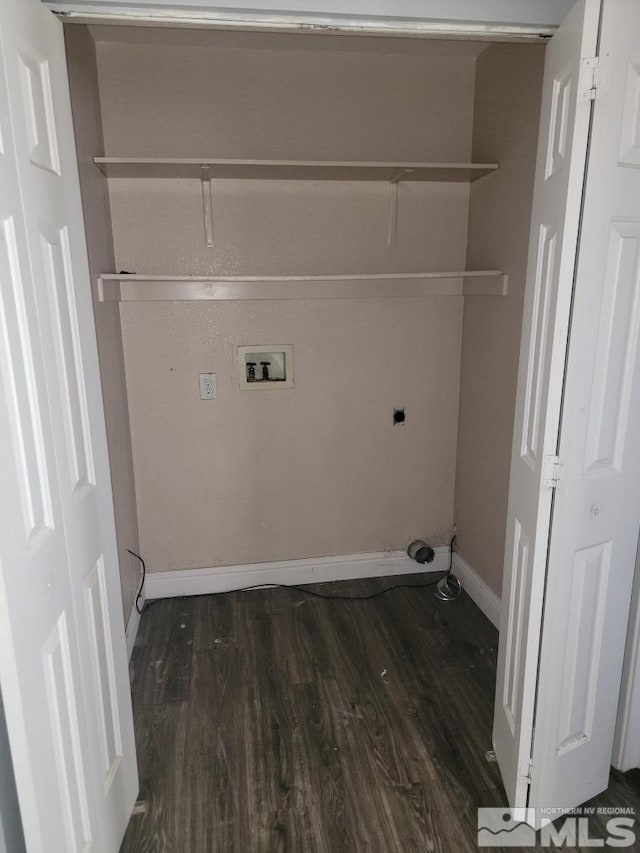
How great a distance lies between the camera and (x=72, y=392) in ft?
4.51

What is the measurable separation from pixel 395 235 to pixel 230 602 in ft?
6.72

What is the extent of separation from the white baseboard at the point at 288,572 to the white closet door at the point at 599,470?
59.2 inches

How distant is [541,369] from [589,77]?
2.23 ft

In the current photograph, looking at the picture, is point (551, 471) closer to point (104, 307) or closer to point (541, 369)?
point (541, 369)

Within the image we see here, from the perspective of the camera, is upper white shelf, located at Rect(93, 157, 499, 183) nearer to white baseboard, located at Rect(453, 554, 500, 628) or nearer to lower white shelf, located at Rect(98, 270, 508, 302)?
lower white shelf, located at Rect(98, 270, 508, 302)

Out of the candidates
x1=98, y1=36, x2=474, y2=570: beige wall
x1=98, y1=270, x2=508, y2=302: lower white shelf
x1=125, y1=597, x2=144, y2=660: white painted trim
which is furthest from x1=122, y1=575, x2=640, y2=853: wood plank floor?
x1=98, y1=270, x2=508, y2=302: lower white shelf

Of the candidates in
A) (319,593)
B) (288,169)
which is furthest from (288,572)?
(288,169)

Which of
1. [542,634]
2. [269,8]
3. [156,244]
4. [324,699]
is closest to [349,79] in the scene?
[156,244]

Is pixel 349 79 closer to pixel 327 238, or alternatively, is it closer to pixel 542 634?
pixel 327 238

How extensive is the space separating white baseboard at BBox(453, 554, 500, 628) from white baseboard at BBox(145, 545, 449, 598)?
0.44 feet

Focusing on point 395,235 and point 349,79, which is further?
point 395,235

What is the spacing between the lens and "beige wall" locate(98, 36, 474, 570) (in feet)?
8.29

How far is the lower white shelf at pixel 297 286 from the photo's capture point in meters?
2.46

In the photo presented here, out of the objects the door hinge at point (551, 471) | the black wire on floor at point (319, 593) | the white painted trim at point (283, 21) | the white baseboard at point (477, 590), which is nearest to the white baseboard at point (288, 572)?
the black wire on floor at point (319, 593)
